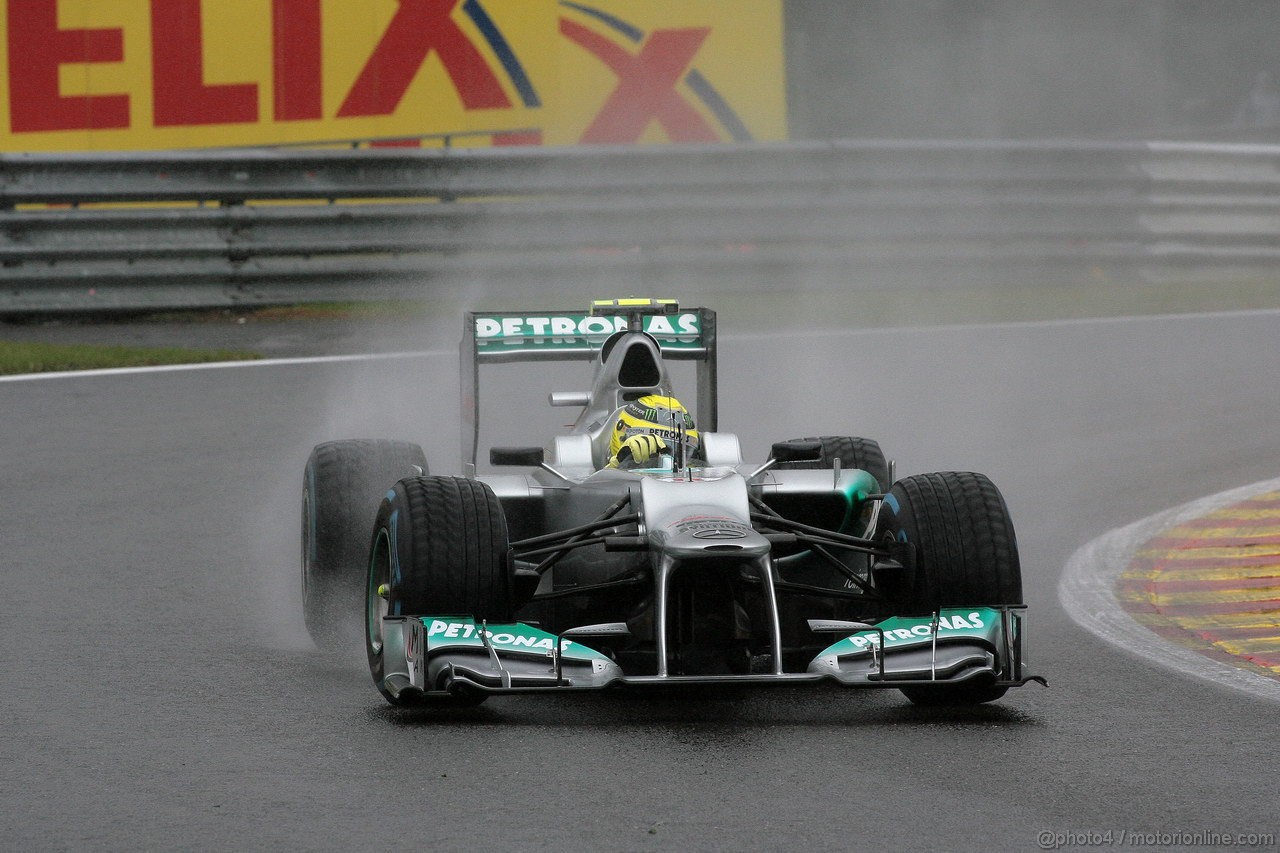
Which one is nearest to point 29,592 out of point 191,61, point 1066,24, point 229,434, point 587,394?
point 587,394

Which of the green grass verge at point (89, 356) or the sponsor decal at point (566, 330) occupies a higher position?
the sponsor decal at point (566, 330)

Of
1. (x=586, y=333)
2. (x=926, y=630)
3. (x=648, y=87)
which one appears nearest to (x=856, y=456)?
(x=586, y=333)

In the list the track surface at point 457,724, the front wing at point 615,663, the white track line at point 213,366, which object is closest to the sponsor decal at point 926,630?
the front wing at point 615,663

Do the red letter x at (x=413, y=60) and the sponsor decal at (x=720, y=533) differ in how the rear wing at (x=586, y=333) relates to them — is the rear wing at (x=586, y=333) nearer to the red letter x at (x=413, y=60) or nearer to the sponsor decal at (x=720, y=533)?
the sponsor decal at (x=720, y=533)

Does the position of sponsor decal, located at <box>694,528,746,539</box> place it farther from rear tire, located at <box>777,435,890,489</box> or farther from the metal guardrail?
the metal guardrail

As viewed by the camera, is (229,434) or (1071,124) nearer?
(229,434)

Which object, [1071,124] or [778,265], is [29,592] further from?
[1071,124]

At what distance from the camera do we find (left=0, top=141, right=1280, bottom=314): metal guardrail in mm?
15039

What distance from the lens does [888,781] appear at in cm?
547

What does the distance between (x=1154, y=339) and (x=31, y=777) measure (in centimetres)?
1119

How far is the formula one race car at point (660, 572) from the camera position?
20.1ft
